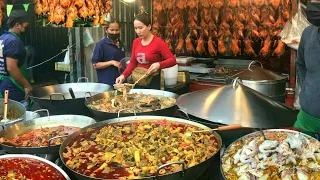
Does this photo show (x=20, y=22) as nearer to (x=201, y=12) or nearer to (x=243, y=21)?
(x=201, y=12)

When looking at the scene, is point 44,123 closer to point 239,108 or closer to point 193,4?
point 239,108

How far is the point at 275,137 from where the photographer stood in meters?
1.96

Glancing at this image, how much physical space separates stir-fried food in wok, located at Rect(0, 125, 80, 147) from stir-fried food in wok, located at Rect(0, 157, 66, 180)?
0.26 meters

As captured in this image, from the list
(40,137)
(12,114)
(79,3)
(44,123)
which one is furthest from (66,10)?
(40,137)

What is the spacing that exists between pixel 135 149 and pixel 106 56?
3.23 metres

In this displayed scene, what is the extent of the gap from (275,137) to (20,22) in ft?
12.5

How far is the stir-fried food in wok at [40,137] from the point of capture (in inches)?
85.1

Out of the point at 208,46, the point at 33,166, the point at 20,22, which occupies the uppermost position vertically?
the point at 20,22

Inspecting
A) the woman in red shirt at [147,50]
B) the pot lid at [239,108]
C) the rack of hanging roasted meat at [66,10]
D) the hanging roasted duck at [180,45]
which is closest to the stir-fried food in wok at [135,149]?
the pot lid at [239,108]

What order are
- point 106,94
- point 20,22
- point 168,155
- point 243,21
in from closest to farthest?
1. point 168,155
2. point 106,94
3. point 20,22
4. point 243,21

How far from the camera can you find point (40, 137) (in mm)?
2262

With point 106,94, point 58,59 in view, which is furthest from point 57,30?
point 106,94

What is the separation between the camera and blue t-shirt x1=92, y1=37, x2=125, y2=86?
4.94 metres

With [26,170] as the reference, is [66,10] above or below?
above
